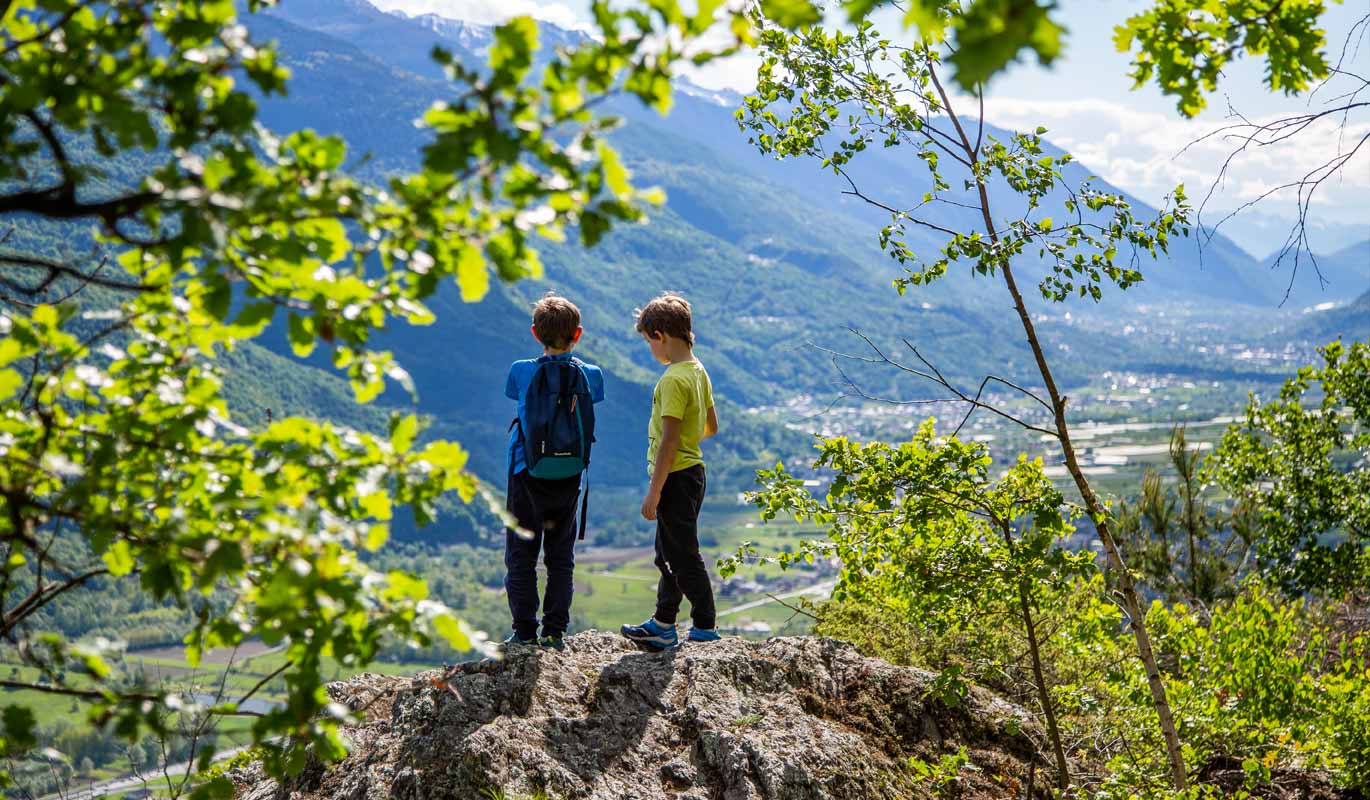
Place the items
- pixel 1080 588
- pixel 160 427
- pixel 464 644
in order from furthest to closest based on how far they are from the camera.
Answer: pixel 1080 588 → pixel 160 427 → pixel 464 644

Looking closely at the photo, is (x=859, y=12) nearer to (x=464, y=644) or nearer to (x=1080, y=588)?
(x=464, y=644)

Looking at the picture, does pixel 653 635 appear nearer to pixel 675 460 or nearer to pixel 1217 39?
pixel 675 460

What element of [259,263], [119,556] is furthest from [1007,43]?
[119,556]

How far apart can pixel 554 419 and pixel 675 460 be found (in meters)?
0.77

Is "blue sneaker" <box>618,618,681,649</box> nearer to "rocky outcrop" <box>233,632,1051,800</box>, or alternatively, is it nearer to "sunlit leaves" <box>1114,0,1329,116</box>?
"rocky outcrop" <box>233,632,1051,800</box>

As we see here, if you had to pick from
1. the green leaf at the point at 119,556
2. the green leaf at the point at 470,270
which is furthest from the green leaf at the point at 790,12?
the green leaf at the point at 119,556

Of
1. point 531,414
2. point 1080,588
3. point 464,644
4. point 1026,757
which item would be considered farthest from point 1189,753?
point 464,644

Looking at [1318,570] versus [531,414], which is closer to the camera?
[531,414]

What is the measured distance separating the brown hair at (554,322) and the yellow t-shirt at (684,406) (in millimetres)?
627

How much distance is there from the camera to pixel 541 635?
5.82m

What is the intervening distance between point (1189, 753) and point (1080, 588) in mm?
1833

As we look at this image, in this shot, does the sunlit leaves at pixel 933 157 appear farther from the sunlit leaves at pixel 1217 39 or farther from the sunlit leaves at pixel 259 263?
the sunlit leaves at pixel 259 263

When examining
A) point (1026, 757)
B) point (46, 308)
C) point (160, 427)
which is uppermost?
point (46, 308)

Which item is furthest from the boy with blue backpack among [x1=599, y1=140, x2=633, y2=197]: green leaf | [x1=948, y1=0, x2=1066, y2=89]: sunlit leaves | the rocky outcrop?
[x1=948, y1=0, x2=1066, y2=89]: sunlit leaves
